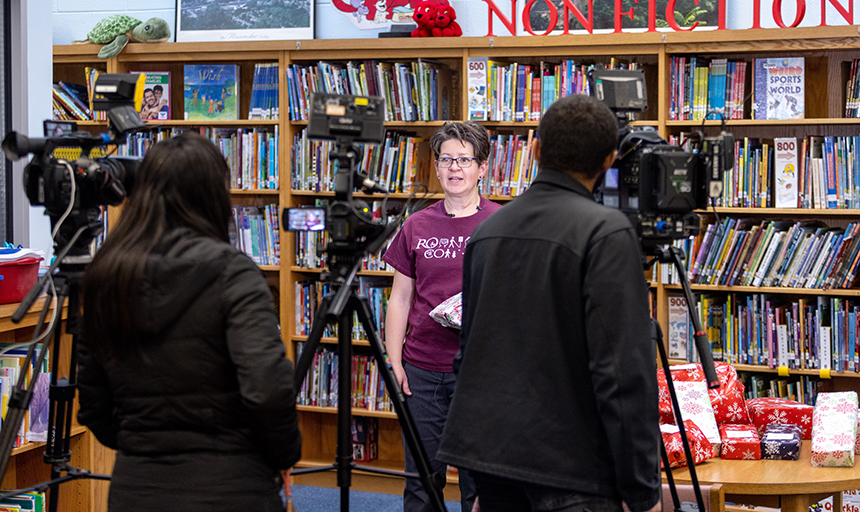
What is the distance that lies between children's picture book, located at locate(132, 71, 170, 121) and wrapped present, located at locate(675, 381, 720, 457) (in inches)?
118

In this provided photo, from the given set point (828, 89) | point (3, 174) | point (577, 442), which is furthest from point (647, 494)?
point (828, 89)

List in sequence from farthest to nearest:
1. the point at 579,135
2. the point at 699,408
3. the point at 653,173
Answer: the point at 699,408 < the point at 653,173 < the point at 579,135

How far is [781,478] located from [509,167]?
2.04m

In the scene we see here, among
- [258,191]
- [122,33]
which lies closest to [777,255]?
[258,191]

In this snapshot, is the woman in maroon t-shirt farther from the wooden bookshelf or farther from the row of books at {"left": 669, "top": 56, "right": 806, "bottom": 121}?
the row of books at {"left": 669, "top": 56, "right": 806, "bottom": 121}

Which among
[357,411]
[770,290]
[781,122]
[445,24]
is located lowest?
[357,411]

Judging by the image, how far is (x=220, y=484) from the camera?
138 centimetres

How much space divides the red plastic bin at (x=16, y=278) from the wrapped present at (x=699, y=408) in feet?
6.31

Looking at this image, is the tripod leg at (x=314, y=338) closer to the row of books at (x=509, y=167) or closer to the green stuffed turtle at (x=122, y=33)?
the row of books at (x=509, y=167)

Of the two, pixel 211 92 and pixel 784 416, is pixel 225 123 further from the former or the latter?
Answer: pixel 784 416

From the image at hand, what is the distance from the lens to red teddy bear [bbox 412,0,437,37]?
3.75m

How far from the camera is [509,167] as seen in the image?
12.2 ft

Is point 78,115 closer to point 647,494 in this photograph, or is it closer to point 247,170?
point 247,170

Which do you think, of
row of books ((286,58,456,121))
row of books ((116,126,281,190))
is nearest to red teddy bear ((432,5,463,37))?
row of books ((286,58,456,121))
